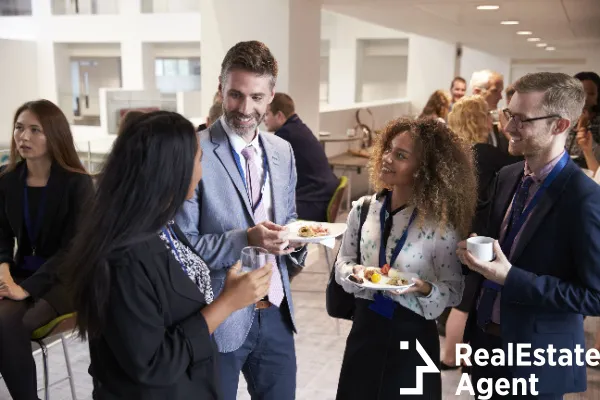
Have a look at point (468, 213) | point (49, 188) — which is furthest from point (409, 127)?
point (49, 188)

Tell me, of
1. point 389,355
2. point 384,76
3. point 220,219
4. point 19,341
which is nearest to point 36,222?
point 19,341

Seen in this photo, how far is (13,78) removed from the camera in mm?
15094

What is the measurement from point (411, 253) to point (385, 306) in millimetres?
206

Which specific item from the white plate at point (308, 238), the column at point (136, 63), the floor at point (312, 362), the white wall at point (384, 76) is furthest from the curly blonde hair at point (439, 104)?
the column at point (136, 63)

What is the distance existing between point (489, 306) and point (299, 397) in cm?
152

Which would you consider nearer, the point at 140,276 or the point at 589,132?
the point at 140,276

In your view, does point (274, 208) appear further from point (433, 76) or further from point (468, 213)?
point (433, 76)

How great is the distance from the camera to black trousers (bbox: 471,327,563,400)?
184cm

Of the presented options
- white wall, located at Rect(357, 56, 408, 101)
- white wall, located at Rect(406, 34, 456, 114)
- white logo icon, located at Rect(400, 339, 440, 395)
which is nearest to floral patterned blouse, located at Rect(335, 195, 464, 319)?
white logo icon, located at Rect(400, 339, 440, 395)

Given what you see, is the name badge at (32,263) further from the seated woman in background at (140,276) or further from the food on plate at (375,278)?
the food on plate at (375,278)

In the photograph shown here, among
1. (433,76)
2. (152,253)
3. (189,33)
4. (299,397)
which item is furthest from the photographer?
(189,33)

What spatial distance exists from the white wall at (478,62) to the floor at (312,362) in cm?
1412

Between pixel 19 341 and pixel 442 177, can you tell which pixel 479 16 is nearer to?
pixel 442 177

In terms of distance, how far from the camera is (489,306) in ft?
6.30
